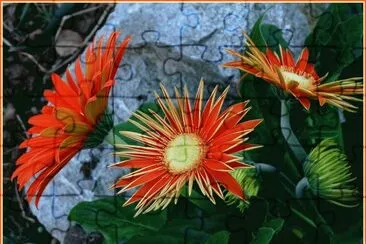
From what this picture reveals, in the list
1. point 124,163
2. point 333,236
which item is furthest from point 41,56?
point 333,236

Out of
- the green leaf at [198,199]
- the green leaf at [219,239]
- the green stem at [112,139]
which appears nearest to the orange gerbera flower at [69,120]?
the green stem at [112,139]

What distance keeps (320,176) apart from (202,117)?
1.01 ft

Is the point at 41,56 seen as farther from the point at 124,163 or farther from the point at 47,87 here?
the point at 124,163

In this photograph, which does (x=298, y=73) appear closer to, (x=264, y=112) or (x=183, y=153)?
(x=264, y=112)

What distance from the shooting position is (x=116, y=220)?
260cm

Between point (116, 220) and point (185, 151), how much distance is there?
0.77 feet

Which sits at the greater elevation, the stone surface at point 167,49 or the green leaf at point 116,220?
the stone surface at point 167,49

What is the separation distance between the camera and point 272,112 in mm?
2590

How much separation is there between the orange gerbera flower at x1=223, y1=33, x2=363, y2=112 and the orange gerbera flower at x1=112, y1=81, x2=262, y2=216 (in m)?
0.09

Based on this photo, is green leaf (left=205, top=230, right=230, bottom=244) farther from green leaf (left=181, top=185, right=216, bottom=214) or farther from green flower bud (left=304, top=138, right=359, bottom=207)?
green flower bud (left=304, top=138, right=359, bottom=207)

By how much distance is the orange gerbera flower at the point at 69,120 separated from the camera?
2.54 meters

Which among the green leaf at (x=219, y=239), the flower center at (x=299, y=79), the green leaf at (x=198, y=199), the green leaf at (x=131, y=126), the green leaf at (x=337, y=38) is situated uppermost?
the green leaf at (x=337, y=38)

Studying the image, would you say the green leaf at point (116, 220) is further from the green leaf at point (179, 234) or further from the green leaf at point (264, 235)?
the green leaf at point (264, 235)
